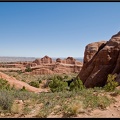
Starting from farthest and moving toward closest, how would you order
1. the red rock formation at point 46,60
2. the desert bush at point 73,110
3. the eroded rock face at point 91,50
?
1. the red rock formation at point 46,60
2. the eroded rock face at point 91,50
3. the desert bush at point 73,110

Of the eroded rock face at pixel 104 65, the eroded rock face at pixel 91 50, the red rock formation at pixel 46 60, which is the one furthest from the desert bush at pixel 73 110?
the red rock formation at pixel 46 60

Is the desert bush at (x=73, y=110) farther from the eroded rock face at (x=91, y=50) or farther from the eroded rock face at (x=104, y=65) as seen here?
the eroded rock face at (x=91, y=50)

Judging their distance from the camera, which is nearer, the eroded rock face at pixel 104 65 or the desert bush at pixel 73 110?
the desert bush at pixel 73 110

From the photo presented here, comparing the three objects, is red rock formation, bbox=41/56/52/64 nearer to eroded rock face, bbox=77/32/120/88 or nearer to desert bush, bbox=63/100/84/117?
eroded rock face, bbox=77/32/120/88

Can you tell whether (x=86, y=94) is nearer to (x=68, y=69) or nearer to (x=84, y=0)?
(x=84, y=0)

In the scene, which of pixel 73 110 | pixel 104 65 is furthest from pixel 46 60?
pixel 73 110

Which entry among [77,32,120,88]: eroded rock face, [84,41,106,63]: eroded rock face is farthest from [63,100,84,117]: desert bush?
[84,41,106,63]: eroded rock face

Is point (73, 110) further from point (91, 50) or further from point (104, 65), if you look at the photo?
point (91, 50)

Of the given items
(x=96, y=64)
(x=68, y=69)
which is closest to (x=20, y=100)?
(x=96, y=64)

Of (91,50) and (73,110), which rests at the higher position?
(91,50)

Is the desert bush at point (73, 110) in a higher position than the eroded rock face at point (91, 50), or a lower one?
lower

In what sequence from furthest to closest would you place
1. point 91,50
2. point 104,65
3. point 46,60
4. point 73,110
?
point 46,60, point 91,50, point 104,65, point 73,110

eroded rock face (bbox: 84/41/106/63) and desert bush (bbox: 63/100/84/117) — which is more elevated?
eroded rock face (bbox: 84/41/106/63)

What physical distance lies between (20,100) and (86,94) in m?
3.53
